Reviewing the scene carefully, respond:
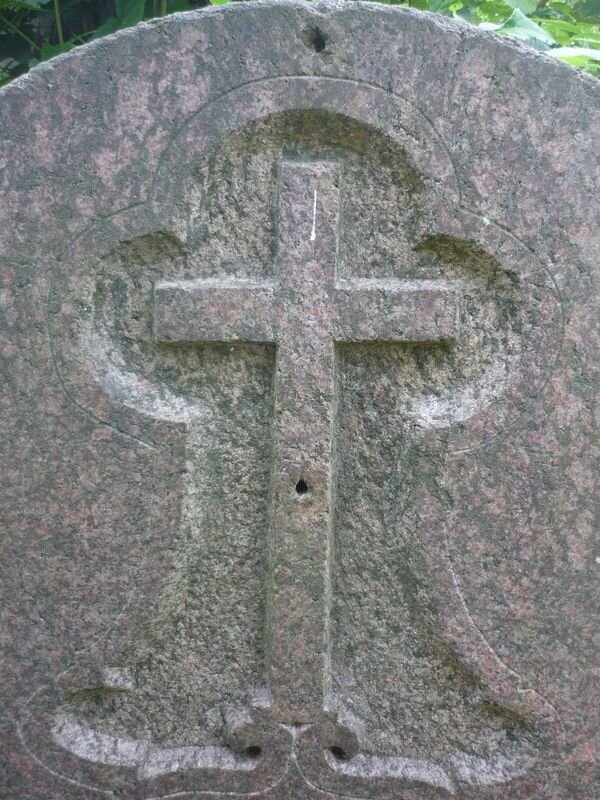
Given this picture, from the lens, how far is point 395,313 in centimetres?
139

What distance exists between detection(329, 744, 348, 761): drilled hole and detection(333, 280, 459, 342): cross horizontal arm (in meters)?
0.81

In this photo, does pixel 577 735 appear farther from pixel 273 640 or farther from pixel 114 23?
pixel 114 23

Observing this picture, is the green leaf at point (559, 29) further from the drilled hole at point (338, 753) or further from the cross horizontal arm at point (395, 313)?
the drilled hole at point (338, 753)

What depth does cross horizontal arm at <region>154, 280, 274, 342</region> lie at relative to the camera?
1395 millimetres

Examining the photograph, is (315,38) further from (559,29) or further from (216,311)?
(559,29)

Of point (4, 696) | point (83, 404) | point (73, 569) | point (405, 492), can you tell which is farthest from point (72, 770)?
point (405, 492)

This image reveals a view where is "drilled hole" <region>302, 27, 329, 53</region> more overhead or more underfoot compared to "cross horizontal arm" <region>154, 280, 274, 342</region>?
more overhead

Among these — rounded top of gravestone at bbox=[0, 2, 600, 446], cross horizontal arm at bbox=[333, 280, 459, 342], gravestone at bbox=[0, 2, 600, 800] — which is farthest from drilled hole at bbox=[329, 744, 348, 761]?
cross horizontal arm at bbox=[333, 280, 459, 342]

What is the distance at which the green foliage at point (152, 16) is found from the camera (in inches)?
76.4

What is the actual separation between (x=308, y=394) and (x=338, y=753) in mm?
720

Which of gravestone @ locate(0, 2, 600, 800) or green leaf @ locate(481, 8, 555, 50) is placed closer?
gravestone @ locate(0, 2, 600, 800)

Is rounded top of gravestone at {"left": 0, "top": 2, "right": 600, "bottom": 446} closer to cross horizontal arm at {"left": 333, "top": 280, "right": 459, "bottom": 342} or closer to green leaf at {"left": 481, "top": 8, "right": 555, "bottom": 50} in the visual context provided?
cross horizontal arm at {"left": 333, "top": 280, "right": 459, "bottom": 342}

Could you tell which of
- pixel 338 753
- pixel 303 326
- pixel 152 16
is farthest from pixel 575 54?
pixel 338 753

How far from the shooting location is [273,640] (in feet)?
4.70
